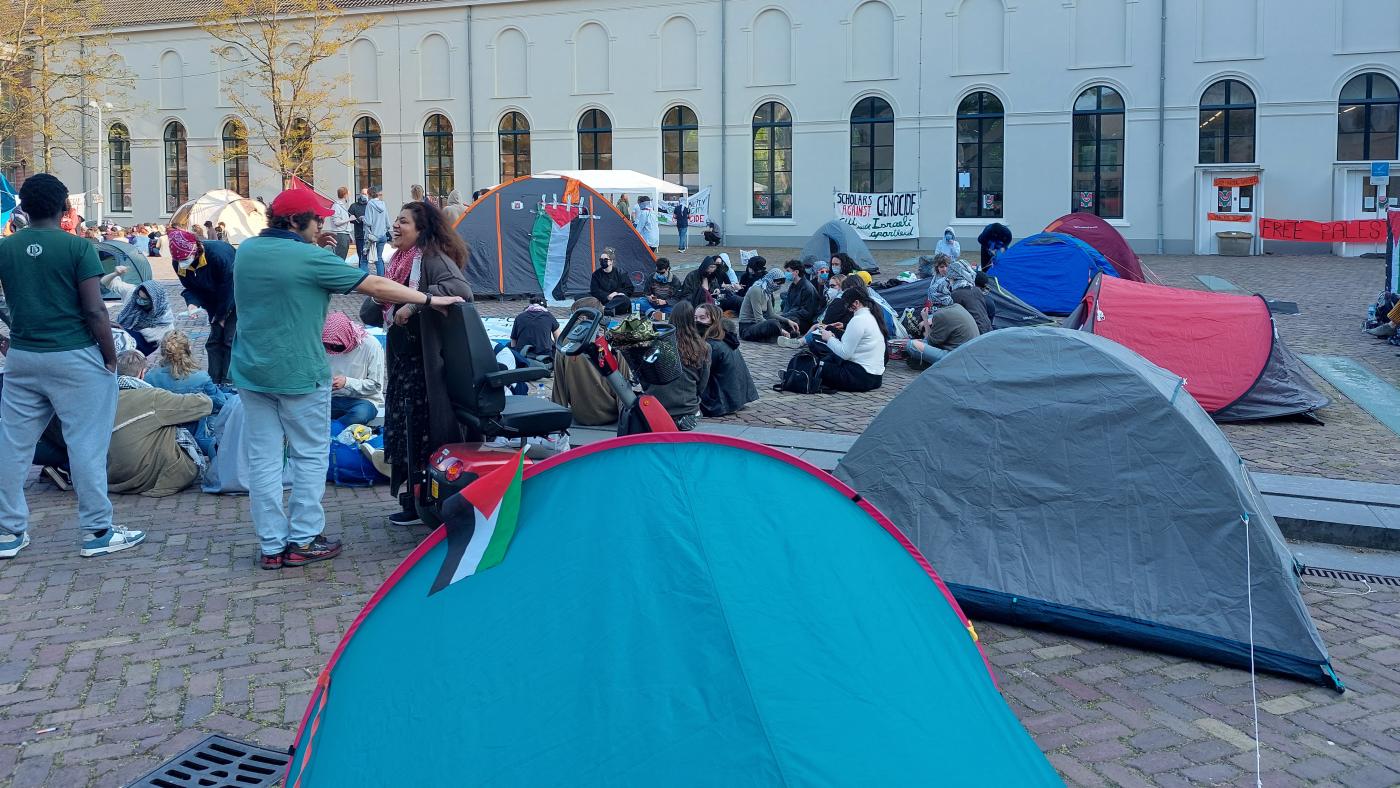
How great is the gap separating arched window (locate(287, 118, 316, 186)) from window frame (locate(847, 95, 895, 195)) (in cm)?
1721

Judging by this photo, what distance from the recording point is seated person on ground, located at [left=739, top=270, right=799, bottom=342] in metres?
15.4

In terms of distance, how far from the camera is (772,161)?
1380 inches

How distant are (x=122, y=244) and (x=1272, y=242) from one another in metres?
24.7

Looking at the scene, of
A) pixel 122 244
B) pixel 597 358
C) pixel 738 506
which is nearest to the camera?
pixel 738 506

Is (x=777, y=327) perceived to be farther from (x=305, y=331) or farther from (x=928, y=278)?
(x=305, y=331)

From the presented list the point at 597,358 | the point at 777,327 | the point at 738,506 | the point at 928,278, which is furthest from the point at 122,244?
the point at 738,506

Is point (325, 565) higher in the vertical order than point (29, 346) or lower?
lower

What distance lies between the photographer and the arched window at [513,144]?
124 feet

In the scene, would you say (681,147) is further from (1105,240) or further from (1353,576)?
(1353,576)

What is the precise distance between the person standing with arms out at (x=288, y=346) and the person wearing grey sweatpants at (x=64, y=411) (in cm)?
80

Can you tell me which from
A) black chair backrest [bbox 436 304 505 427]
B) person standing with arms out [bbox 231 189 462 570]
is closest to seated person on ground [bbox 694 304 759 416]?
black chair backrest [bbox 436 304 505 427]

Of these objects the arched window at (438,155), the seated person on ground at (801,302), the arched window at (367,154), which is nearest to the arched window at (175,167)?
the arched window at (367,154)

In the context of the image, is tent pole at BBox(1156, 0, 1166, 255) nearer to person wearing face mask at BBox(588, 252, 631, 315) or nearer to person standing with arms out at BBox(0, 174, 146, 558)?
person wearing face mask at BBox(588, 252, 631, 315)

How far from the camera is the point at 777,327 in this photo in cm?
1547
